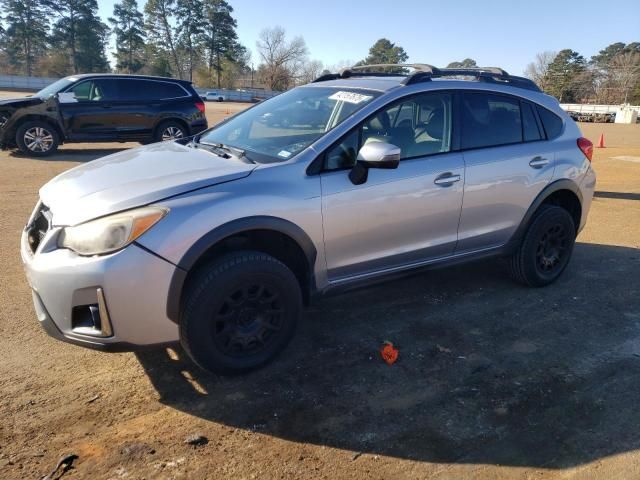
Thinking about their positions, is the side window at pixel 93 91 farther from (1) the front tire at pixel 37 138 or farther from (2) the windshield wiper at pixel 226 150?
(2) the windshield wiper at pixel 226 150

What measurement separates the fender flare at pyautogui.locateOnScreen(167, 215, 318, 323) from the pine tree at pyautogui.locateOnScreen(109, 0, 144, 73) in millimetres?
80643

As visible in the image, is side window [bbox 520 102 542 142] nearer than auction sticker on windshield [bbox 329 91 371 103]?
No

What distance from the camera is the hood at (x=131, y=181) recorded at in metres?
2.80

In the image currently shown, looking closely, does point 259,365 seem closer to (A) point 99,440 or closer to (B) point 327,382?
(B) point 327,382

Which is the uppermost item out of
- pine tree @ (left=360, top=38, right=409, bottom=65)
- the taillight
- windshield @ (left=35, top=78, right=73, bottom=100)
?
pine tree @ (left=360, top=38, right=409, bottom=65)

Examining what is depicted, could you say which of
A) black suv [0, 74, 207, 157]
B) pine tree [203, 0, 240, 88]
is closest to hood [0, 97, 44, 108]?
black suv [0, 74, 207, 157]

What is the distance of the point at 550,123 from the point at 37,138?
10.6m

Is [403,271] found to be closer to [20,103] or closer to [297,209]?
[297,209]

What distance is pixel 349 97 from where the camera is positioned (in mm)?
3723

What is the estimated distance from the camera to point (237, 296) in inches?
118

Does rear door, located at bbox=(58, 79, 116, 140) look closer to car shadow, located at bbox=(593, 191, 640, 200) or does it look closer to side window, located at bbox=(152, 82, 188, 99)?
side window, located at bbox=(152, 82, 188, 99)

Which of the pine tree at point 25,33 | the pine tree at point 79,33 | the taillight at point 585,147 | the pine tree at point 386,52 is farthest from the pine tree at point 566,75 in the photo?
the taillight at point 585,147

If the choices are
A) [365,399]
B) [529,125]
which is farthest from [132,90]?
[365,399]

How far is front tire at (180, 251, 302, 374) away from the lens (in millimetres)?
2846
